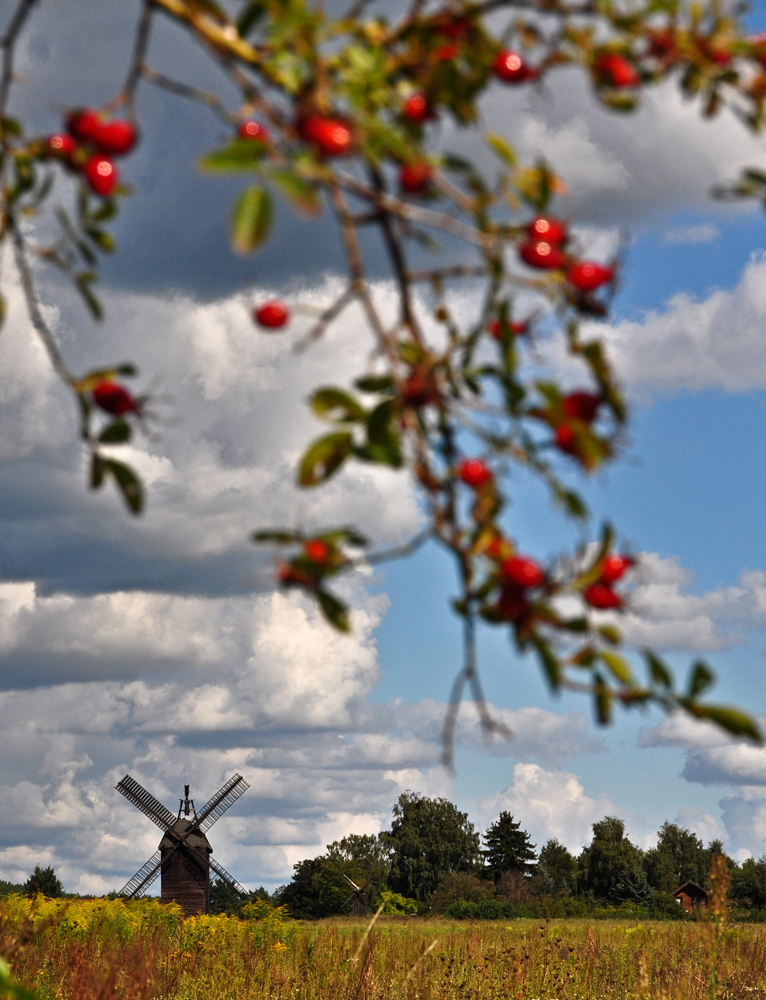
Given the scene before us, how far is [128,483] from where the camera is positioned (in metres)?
1.68

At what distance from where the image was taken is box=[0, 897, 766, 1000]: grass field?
291 inches

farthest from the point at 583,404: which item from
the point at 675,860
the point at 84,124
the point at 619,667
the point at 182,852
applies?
the point at 675,860

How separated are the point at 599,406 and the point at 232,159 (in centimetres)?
61

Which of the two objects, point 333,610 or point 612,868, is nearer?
point 333,610

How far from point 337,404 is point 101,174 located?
0.65m

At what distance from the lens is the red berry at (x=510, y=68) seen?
58.6 inches

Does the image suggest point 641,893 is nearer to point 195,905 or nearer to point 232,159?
point 195,905

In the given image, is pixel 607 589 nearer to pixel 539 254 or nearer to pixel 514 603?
pixel 514 603

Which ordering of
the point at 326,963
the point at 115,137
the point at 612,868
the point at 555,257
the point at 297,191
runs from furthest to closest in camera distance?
the point at 612,868 < the point at 326,963 < the point at 115,137 < the point at 555,257 < the point at 297,191

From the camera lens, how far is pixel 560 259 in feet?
4.64

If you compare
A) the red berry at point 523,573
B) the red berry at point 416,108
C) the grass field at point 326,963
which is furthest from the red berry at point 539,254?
the grass field at point 326,963

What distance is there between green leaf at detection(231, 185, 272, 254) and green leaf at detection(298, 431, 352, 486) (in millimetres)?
316

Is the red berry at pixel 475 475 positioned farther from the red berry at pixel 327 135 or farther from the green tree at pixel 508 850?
the green tree at pixel 508 850

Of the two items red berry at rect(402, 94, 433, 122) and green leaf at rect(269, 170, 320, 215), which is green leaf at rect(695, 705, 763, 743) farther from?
red berry at rect(402, 94, 433, 122)
